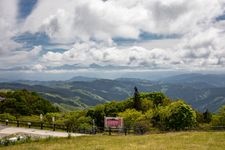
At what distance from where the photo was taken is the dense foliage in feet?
464

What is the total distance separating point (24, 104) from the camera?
472 ft

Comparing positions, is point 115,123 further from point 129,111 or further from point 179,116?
point 129,111

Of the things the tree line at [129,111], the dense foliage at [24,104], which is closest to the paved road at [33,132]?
the tree line at [129,111]

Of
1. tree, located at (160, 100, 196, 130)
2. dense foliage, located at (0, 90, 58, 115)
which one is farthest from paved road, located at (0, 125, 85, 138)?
dense foliage, located at (0, 90, 58, 115)

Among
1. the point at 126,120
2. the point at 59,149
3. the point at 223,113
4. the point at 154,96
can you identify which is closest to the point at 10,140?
the point at 59,149

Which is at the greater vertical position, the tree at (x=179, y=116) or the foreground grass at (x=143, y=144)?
the foreground grass at (x=143, y=144)

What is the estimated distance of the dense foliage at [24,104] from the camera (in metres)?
141

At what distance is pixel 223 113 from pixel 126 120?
35.5 m

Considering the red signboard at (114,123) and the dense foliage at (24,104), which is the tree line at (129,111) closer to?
the dense foliage at (24,104)

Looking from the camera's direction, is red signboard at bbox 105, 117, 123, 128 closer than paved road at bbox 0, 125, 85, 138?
No

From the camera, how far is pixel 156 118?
117m

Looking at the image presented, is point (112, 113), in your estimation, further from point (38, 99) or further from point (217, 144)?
point (217, 144)

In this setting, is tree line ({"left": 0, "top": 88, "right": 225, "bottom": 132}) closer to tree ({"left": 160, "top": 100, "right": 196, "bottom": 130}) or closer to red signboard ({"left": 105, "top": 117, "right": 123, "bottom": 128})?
tree ({"left": 160, "top": 100, "right": 196, "bottom": 130})

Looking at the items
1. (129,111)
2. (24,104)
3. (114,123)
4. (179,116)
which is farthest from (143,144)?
(24,104)
